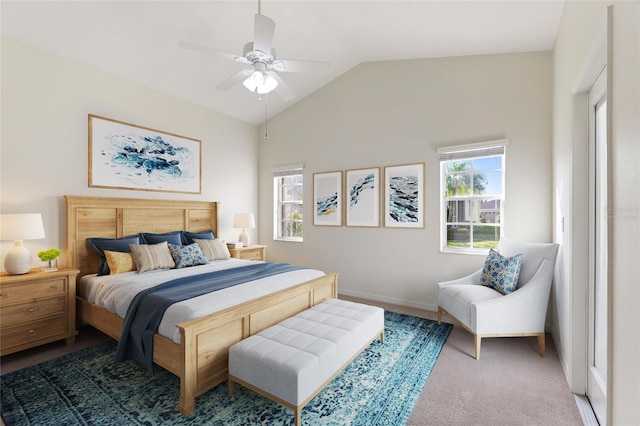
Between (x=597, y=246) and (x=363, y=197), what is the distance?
270 centimetres

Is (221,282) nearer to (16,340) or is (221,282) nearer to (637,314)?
(16,340)

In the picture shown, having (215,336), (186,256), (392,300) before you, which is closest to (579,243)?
(392,300)

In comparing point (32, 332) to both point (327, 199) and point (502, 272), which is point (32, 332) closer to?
point (327, 199)

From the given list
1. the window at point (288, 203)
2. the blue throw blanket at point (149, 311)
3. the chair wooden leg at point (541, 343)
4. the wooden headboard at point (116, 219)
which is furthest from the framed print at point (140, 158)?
the chair wooden leg at point (541, 343)

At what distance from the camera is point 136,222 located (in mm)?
3797

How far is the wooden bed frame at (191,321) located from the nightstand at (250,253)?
544mm

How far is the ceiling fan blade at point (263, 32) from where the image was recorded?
6.76ft

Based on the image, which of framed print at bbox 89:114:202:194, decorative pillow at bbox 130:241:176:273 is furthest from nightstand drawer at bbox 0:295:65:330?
framed print at bbox 89:114:202:194

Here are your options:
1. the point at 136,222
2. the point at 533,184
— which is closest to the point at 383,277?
the point at 533,184

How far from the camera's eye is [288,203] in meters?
5.30

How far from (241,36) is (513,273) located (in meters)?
3.83

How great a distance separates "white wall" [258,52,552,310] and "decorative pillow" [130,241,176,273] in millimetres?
2158

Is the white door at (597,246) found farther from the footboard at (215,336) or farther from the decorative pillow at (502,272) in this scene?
the footboard at (215,336)

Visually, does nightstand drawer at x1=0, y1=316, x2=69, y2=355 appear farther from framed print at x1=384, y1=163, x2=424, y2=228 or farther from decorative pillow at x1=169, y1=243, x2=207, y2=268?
framed print at x1=384, y1=163, x2=424, y2=228
